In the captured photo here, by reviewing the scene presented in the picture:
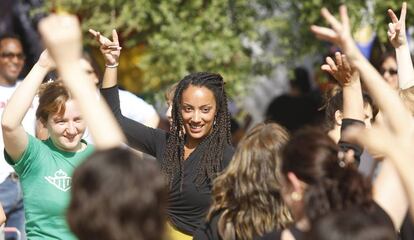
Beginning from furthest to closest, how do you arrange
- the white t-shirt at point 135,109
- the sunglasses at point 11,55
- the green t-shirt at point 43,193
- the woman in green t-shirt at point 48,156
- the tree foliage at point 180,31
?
the tree foliage at point 180,31
the sunglasses at point 11,55
the white t-shirt at point 135,109
the green t-shirt at point 43,193
the woman in green t-shirt at point 48,156

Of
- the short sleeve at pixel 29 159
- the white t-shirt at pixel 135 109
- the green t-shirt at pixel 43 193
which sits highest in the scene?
the white t-shirt at pixel 135 109

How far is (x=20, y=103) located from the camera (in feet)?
15.1

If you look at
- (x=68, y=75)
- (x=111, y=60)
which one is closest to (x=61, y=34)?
(x=68, y=75)

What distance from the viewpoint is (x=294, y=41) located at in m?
9.53

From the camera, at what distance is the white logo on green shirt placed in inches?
206

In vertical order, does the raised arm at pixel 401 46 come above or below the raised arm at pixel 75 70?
above

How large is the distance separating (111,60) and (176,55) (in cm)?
348

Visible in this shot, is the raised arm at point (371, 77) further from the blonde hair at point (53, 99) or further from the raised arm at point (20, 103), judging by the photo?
the blonde hair at point (53, 99)

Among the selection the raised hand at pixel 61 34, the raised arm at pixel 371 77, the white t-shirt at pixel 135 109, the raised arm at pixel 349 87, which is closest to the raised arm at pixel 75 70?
the raised hand at pixel 61 34

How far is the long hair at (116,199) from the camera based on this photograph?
9.89 feet

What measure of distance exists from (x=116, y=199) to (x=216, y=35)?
619cm

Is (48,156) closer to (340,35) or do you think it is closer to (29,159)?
(29,159)

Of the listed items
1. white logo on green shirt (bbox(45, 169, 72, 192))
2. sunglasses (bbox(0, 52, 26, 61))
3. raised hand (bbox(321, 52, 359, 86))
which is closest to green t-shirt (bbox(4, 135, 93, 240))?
white logo on green shirt (bbox(45, 169, 72, 192))

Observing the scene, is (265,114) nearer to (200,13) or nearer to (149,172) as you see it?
(200,13)
